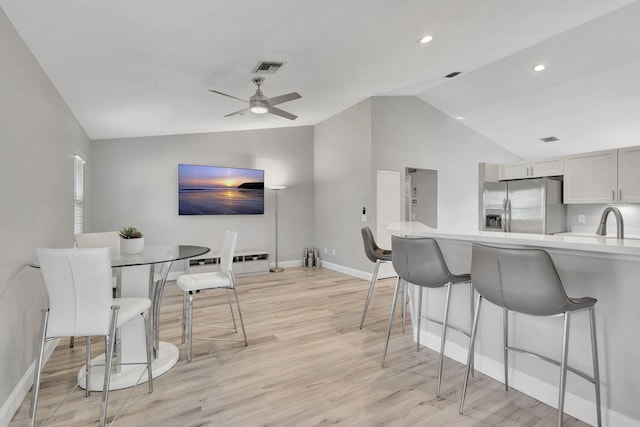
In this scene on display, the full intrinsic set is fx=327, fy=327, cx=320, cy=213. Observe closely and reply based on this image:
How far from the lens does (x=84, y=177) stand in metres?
4.50

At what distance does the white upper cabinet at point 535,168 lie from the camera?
161 inches

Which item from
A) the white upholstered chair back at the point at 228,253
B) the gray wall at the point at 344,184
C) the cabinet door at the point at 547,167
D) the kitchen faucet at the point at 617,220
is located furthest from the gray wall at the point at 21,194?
the cabinet door at the point at 547,167

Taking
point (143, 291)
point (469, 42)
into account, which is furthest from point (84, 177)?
point (469, 42)

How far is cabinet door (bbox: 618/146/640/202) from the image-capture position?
137 inches

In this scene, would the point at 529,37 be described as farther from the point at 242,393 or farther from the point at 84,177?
the point at 84,177

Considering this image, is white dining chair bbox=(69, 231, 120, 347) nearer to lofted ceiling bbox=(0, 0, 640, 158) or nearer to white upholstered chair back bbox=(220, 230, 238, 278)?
white upholstered chair back bbox=(220, 230, 238, 278)

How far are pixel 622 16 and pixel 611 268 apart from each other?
125 inches

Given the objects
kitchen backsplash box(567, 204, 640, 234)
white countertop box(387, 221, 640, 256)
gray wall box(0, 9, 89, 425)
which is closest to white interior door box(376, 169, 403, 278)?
kitchen backsplash box(567, 204, 640, 234)

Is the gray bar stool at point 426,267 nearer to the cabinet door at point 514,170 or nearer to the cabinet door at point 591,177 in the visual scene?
the cabinet door at point 591,177

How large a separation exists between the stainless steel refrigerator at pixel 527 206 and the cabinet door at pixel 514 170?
9 cm

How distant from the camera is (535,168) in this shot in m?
4.25

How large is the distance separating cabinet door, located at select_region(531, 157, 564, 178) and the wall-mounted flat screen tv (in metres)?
4.42

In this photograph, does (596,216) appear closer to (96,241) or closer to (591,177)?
(591,177)

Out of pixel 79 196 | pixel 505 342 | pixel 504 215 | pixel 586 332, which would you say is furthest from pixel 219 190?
pixel 586 332
